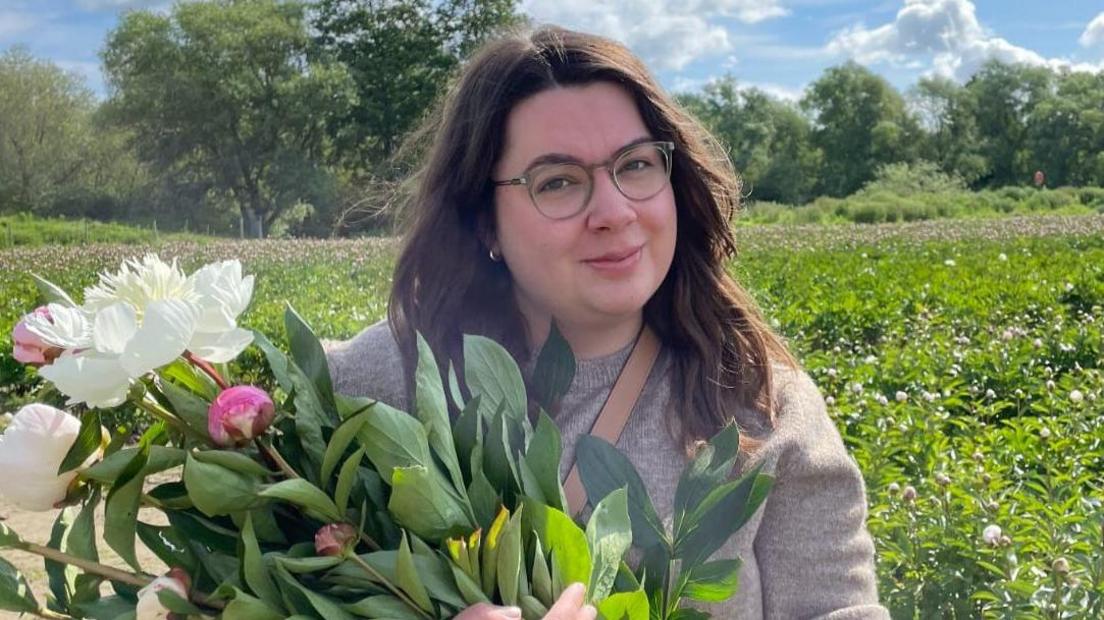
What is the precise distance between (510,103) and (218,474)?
826 millimetres

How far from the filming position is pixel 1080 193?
36.9 meters

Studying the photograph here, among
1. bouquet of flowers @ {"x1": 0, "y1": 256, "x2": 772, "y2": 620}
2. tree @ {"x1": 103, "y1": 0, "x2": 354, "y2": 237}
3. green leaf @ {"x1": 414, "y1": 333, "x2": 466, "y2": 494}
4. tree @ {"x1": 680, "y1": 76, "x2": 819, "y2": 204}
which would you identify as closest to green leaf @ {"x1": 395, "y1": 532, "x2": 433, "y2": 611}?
bouquet of flowers @ {"x1": 0, "y1": 256, "x2": 772, "y2": 620}

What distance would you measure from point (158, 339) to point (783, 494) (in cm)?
99

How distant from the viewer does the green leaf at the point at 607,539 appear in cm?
97

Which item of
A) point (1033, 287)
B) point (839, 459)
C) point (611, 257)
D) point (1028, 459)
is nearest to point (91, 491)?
point (611, 257)

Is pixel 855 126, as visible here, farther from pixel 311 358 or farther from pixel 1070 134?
pixel 311 358

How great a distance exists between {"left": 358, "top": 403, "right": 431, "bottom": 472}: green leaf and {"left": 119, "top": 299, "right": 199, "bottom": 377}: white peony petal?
0.17 meters

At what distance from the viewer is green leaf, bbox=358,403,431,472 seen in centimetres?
91

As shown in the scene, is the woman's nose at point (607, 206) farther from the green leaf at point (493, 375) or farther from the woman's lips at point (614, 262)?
the green leaf at point (493, 375)

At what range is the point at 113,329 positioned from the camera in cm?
84

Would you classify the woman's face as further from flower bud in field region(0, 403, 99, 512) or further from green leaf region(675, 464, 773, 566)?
flower bud in field region(0, 403, 99, 512)

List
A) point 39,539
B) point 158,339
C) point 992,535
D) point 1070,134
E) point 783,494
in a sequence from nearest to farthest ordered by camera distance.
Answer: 1. point 158,339
2. point 783,494
3. point 992,535
4. point 39,539
5. point 1070,134

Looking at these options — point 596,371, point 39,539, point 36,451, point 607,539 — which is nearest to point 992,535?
point 596,371

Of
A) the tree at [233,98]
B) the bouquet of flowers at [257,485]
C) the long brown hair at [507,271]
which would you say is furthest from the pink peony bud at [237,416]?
the tree at [233,98]
